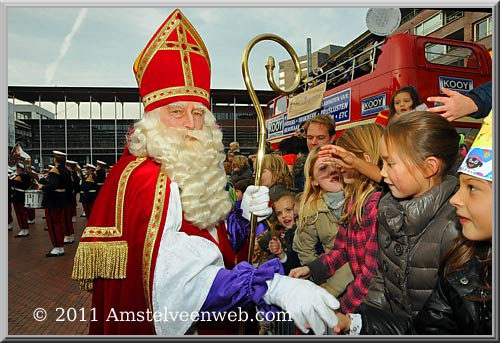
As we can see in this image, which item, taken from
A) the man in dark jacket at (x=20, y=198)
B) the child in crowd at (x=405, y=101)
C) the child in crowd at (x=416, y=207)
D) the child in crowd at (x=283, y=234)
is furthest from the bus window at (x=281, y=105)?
the man in dark jacket at (x=20, y=198)

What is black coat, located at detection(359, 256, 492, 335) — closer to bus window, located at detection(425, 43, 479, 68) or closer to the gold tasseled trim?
the gold tasseled trim

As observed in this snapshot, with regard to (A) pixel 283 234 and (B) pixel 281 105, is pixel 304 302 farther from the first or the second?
(B) pixel 281 105

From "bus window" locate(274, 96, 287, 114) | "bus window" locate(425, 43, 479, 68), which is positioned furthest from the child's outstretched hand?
"bus window" locate(274, 96, 287, 114)

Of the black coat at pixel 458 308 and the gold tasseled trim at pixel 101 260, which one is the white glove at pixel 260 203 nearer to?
the gold tasseled trim at pixel 101 260

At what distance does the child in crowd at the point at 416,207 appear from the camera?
1340 millimetres

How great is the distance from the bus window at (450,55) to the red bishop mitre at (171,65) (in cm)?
364

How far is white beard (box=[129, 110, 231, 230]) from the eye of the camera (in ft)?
5.06

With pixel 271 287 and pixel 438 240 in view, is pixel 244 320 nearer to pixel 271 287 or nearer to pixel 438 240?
pixel 271 287

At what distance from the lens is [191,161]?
1616 mm

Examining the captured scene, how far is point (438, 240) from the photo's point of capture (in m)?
1.32

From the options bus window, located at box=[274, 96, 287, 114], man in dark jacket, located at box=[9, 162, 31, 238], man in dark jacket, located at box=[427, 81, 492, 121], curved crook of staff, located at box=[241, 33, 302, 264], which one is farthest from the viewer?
man in dark jacket, located at box=[9, 162, 31, 238]

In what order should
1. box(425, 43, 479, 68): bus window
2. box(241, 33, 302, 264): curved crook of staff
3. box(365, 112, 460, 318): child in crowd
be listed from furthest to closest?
box(425, 43, 479, 68): bus window < box(241, 33, 302, 264): curved crook of staff < box(365, 112, 460, 318): child in crowd

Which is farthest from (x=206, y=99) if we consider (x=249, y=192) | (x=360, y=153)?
(x=360, y=153)

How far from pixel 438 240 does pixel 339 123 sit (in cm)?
335
